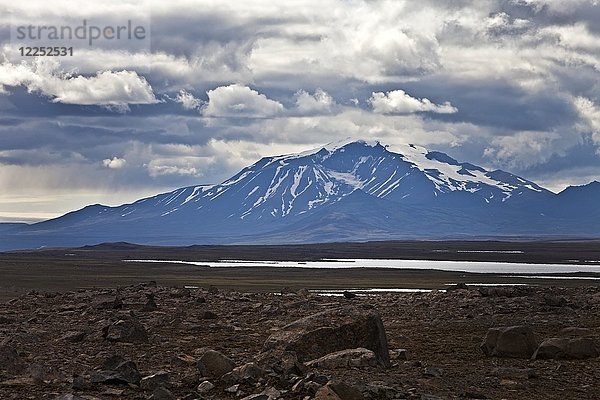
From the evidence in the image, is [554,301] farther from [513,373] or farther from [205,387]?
[205,387]

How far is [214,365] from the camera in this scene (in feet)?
45.4

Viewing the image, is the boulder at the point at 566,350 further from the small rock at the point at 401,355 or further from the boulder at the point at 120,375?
the boulder at the point at 120,375

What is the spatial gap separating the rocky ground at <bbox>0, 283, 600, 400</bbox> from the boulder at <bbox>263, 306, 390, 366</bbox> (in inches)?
1.0

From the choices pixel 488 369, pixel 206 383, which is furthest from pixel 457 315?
pixel 206 383

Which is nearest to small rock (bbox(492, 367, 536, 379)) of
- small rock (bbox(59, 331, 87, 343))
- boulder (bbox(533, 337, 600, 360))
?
boulder (bbox(533, 337, 600, 360))

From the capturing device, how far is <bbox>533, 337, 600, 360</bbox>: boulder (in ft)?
54.2

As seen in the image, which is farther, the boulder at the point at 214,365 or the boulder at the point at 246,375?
the boulder at the point at 214,365

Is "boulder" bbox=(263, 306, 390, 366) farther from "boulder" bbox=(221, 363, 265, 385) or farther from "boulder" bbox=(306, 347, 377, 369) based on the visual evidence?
"boulder" bbox=(221, 363, 265, 385)

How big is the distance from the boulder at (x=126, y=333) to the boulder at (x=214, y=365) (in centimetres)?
561

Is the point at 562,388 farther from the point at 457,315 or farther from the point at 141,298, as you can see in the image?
the point at 141,298

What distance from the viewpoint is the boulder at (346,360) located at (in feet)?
45.6

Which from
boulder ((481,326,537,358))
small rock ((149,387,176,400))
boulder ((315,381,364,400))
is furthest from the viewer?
boulder ((481,326,537,358))

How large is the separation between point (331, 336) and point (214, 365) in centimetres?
267

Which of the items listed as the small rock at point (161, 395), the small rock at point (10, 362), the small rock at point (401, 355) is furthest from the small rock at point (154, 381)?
the small rock at point (401, 355)
